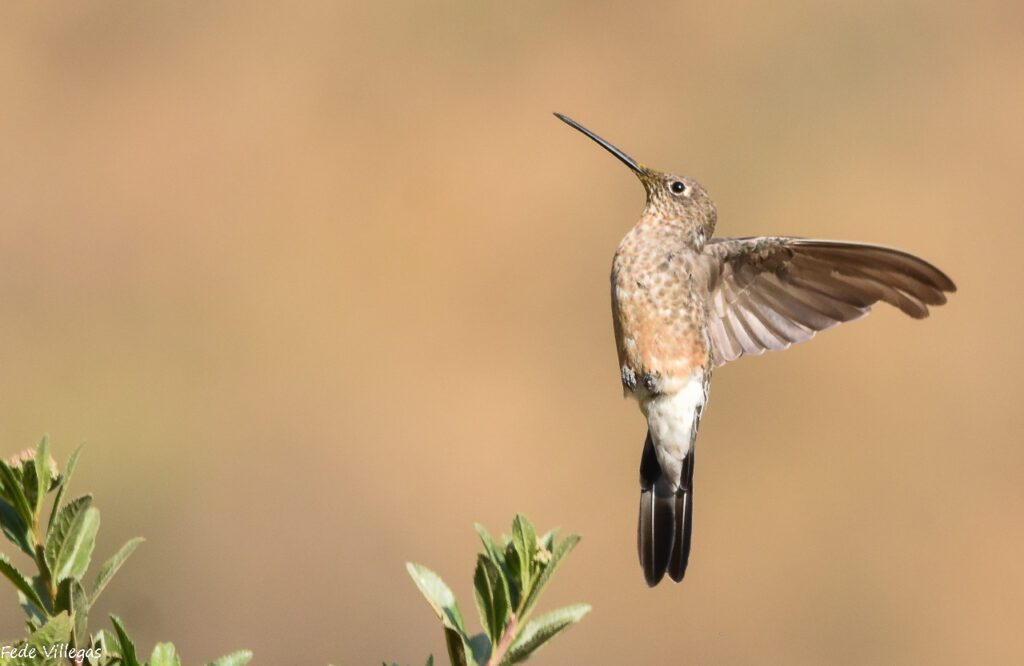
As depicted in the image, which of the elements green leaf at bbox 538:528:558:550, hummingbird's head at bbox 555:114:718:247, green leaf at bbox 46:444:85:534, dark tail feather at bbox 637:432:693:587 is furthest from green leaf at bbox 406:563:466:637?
hummingbird's head at bbox 555:114:718:247

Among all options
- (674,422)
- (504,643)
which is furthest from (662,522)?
(504,643)

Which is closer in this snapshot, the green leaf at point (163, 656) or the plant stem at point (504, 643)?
the green leaf at point (163, 656)

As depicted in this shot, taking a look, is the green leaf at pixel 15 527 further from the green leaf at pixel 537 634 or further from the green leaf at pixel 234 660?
the green leaf at pixel 537 634

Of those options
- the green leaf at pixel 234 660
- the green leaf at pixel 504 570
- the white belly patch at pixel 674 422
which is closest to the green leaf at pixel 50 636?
the green leaf at pixel 234 660

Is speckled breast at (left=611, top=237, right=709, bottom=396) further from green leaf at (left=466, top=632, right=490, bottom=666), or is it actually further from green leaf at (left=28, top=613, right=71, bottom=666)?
green leaf at (left=28, top=613, right=71, bottom=666)

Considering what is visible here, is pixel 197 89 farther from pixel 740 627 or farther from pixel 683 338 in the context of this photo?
pixel 683 338

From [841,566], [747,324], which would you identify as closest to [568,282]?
[841,566]
